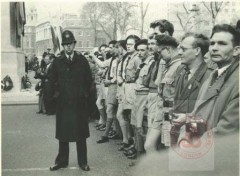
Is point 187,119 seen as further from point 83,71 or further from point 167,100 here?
point 83,71

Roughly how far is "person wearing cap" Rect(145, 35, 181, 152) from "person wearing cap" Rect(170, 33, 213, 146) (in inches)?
5.9

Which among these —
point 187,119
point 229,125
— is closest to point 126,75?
point 187,119

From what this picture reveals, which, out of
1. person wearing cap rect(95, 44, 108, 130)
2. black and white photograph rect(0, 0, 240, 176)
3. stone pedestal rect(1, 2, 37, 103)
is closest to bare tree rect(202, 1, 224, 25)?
black and white photograph rect(0, 0, 240, 176)

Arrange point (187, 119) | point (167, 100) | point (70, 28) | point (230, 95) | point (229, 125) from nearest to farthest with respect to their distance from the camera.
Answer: point (229, 125) < point (230, 95) < point (187, 119) < point (167, 100) < point (70, 28)

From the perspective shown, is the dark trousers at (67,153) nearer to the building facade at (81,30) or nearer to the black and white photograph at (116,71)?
the black and white photograph at (116,71)

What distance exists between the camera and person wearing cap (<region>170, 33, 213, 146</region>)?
2.16m

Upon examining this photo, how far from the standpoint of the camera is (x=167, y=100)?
2.45 meters

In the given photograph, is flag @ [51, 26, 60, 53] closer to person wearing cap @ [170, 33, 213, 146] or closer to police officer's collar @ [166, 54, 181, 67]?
police officer's collar @ [166, 54, 181, 67]

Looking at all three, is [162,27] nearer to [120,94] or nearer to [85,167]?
[120,94]

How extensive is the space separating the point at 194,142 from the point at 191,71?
858mm

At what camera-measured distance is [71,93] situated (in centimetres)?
288

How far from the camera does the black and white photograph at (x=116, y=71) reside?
2254 millimetres

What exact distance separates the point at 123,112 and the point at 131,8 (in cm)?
111

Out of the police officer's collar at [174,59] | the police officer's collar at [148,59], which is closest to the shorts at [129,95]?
the police officer's collar at [148,59]
